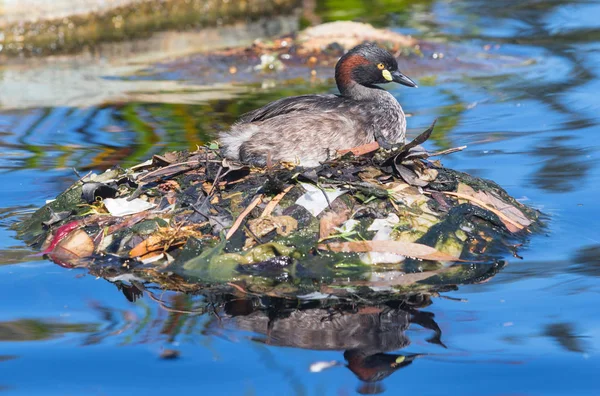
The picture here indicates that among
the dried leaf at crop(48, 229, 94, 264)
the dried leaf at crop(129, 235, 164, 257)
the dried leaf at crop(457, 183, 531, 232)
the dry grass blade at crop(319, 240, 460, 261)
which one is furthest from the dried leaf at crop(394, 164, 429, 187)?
the dried leaf at crop(48, 229, 94, 264)

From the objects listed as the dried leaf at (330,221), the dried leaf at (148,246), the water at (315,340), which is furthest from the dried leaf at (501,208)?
the dried leaf at (148,246)

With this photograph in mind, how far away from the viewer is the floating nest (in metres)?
5.55

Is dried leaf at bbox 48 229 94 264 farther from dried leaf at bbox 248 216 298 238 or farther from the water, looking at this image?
dried leaf at bbox 248 216 298 238

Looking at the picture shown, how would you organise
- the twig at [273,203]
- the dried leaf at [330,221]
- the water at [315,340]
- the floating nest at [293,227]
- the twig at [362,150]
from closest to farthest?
1. the water at [315,340]
2. the floating nest at [293,227]
3. the dried leaf at [330,221]
4. the twig at [273,203]
5. the twig at [362,150]

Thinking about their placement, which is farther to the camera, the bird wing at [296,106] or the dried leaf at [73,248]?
the bird wing at [296,106]

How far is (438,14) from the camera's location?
1631 centimetres

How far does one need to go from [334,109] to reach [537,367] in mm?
2843

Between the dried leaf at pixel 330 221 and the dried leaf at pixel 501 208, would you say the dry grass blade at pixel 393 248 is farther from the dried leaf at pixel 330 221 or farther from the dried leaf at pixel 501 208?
the dried leaf at pixel 501 208

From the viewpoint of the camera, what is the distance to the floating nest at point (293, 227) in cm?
555

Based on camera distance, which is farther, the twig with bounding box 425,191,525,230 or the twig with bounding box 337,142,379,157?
the twig with bounding box 337,142,379,157

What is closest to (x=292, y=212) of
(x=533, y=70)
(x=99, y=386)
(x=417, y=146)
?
(x=417, y=146)

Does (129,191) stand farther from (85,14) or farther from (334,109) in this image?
(85,14)

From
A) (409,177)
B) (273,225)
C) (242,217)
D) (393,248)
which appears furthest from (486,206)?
(242,217)

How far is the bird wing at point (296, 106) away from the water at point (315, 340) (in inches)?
58.4
